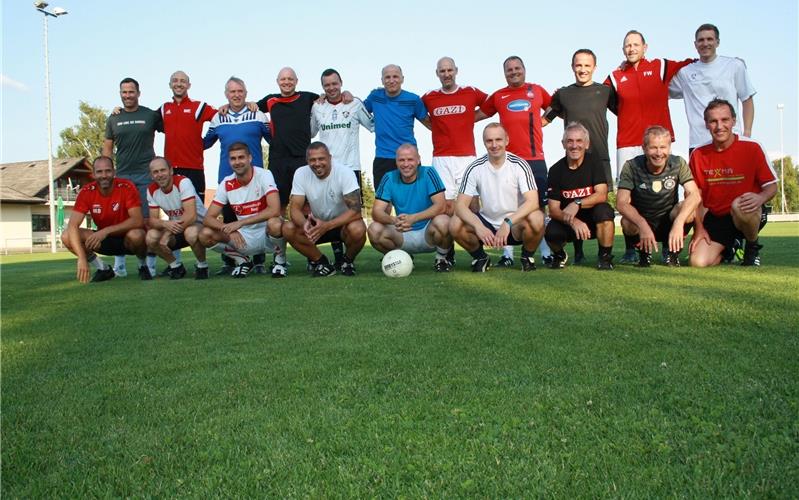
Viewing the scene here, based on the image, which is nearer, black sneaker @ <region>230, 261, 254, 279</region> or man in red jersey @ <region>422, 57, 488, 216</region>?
black sneaker @ <region>230, 261, 254, 279</region>

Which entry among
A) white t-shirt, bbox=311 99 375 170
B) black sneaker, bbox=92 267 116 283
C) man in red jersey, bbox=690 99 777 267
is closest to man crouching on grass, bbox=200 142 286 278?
white t-shirt, bbox=311 99 375 170

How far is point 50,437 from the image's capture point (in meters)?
2.08

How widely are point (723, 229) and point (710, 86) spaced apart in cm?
165

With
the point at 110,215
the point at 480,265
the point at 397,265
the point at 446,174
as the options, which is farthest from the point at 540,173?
the point at 110,215

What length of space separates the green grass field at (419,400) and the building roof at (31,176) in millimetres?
39165

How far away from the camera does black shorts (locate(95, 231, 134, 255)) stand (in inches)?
291

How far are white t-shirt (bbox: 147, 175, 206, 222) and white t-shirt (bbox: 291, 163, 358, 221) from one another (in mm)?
1360

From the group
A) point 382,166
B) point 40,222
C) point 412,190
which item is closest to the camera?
point 412,190

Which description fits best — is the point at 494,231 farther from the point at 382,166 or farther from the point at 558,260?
the point at 382,166

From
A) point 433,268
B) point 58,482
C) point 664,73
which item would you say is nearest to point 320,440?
point 58,482

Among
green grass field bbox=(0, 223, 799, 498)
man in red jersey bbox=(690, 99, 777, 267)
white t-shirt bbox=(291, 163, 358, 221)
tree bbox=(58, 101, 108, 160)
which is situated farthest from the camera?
tree bbox=(58, 101, 108, 160)

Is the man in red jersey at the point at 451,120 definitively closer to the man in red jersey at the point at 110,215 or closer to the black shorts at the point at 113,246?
the man in red jersey at the point at 110,215

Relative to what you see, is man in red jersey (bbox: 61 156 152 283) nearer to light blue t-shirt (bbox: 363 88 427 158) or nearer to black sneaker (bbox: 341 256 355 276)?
black sneaker (bbox: 341 256 355 276)

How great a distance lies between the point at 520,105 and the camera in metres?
7.45
